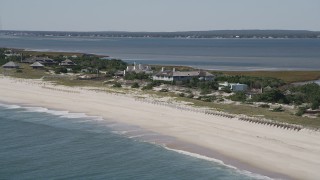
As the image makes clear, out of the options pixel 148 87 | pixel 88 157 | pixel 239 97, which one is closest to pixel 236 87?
pixel 239 97

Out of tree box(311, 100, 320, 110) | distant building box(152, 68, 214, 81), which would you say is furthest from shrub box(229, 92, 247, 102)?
distant building box(152, 68, 214, 81)

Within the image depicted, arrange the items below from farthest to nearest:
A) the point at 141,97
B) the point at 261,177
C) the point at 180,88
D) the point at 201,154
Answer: the point at 180,88, the point at 141,97, the point at 201,154, the point at 261,177

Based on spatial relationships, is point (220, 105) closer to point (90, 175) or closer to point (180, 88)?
point (180, 88)

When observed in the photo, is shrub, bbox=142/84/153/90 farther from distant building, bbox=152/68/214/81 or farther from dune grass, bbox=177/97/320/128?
dune grass, bbox=177/97/320/128

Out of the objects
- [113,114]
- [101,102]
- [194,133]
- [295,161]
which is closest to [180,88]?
[101,102]

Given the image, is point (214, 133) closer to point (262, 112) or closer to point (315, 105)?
point (262, 112)
